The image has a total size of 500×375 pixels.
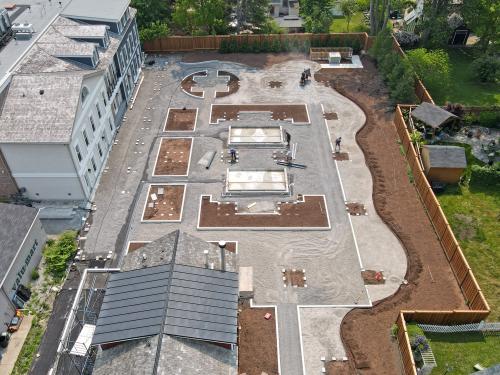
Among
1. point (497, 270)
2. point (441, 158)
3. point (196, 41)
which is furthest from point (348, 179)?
point (196, 41)

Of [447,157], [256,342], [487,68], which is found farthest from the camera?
[487,68]

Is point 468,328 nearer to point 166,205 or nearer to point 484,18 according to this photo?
point 166,205

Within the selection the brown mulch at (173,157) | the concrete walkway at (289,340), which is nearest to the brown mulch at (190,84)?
the brown mulch at (173,157)

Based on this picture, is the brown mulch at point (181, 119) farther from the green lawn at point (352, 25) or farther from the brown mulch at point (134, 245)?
the green lawn at point (352, 25)

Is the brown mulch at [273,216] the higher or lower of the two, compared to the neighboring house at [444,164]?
lower

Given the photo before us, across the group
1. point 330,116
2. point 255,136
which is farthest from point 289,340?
point 330,116
